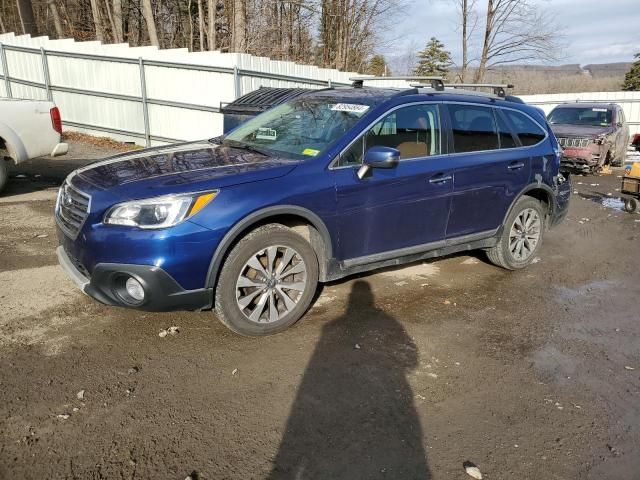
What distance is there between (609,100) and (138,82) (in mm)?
19036

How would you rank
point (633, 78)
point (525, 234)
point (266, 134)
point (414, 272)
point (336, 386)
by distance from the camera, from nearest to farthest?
1. point (336, 386)
2. point (266, 134)
3. point (414, 272)
4. point (525, 234)
5. point (633, 78)

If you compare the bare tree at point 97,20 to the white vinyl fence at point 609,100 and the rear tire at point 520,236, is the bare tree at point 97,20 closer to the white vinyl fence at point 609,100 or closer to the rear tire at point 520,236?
the white vinyl fence at point 609,100

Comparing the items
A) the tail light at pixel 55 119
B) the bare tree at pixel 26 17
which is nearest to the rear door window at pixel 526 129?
the tail light at pixel 55 119

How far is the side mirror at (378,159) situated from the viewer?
3.97 metres

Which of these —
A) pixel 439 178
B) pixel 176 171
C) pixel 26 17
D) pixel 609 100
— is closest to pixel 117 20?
pixel 26 17

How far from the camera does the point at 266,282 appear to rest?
149 inches

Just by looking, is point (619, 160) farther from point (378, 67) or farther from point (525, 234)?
point (378, 67)

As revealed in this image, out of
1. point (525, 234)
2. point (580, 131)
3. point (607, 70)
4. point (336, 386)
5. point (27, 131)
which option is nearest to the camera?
point (336, 386)

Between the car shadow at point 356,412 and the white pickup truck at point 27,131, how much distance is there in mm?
5712

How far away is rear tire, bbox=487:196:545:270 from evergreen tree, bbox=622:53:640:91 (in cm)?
4341

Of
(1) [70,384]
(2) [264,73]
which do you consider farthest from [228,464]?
(2) [264,73]

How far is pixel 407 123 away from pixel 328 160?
3.27ft

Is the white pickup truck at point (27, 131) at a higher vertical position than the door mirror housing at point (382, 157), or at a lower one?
lower

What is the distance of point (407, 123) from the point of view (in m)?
4.54
